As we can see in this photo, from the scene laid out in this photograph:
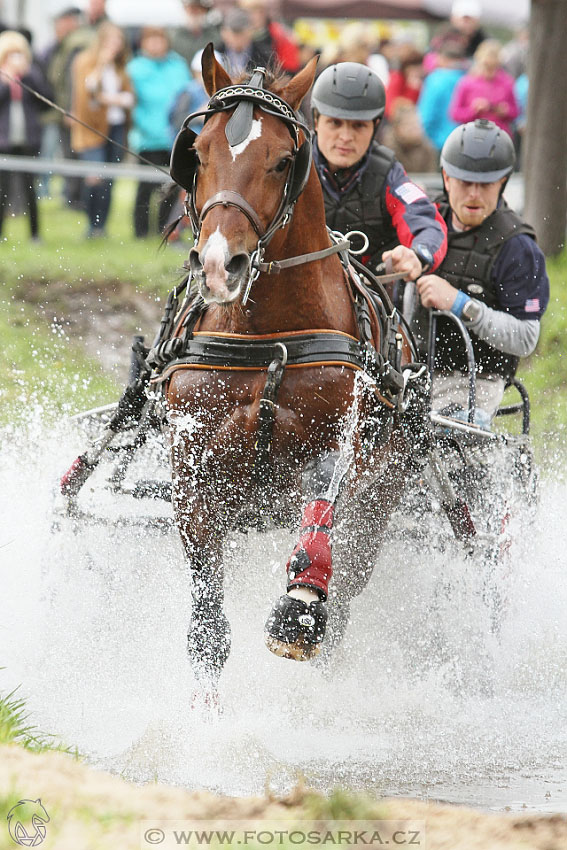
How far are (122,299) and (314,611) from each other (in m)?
7.39

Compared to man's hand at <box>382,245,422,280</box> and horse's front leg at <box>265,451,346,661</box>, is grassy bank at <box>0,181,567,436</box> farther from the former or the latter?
horse's front leg at <box>265,451,346,661</box>

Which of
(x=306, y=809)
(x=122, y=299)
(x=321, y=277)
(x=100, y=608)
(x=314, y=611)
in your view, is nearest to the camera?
(x=306, y=809)

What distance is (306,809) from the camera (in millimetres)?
3232

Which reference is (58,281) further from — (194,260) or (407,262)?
(194,260)

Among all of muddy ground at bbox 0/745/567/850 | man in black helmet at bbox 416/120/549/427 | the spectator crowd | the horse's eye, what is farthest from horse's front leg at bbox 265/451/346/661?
the spectator crowd

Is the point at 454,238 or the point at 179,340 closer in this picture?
the point at 179,340

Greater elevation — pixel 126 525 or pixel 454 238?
pixel 454 238

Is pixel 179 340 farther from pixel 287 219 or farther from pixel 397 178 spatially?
pixel 397 178

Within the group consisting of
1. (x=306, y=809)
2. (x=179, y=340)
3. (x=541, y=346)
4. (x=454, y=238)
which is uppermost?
(x=541, y=346)

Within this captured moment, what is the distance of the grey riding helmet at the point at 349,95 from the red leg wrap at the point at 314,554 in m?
2.14

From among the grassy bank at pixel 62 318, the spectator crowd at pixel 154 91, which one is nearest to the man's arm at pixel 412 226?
the grassy bank at pixel 62 318

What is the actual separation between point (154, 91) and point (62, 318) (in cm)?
256

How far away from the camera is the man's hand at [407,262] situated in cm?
497

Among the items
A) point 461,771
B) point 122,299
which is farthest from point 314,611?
point 122,299
